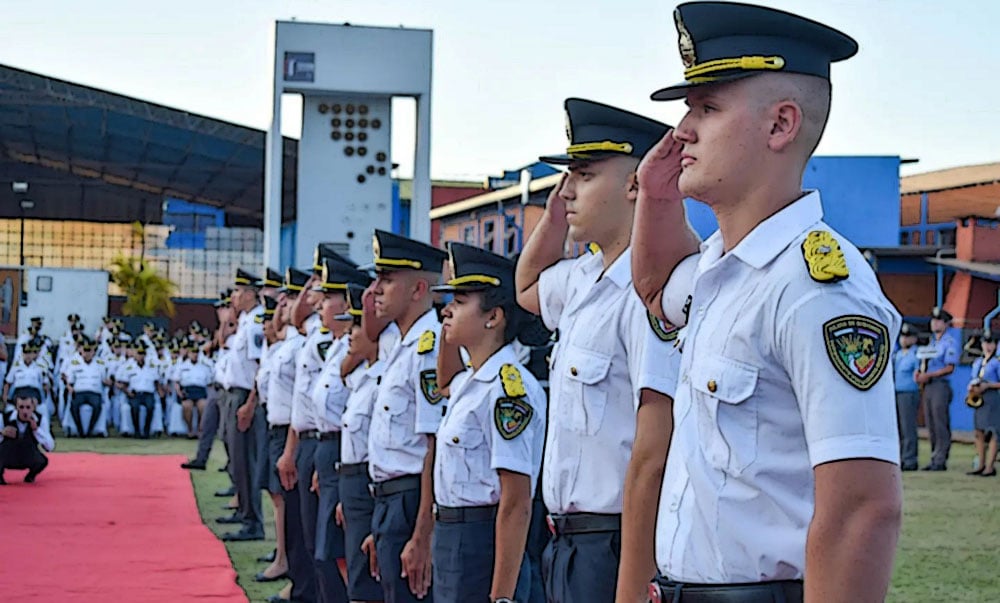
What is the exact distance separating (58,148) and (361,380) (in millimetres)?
26906

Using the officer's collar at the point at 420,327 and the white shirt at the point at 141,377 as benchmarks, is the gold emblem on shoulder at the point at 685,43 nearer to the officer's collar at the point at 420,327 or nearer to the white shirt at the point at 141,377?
the officer's collar at the point at 420,327

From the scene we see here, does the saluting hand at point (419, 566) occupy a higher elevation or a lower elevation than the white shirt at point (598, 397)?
lower

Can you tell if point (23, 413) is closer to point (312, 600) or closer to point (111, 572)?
point (111, 572)

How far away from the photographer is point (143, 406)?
19.1 meters

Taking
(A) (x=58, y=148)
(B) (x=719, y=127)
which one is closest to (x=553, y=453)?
(B) (x=719, y=127)

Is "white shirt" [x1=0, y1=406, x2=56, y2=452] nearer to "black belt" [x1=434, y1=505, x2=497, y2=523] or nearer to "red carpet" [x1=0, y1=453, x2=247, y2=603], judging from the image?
"red carpet" [x1=0, y1=453, x2=247, y2=603]

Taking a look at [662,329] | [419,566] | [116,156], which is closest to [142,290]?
[116,156]

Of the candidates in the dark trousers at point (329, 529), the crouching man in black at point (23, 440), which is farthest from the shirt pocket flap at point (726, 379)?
the crouching man in black at point (23, 440)

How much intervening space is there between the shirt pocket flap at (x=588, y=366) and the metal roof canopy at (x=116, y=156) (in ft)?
59.2

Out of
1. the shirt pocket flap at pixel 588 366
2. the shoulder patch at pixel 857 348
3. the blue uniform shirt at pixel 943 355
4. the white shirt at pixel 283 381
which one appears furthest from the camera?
the blue uniform shirt at pixel 943 355

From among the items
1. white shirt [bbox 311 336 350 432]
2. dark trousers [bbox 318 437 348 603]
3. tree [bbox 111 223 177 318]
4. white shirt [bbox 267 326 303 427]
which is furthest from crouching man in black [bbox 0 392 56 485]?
tree [bbox 111 223 177 318]

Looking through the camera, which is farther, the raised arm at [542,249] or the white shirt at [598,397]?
the raised arm at [542,249]

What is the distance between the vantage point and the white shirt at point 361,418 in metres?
5.47

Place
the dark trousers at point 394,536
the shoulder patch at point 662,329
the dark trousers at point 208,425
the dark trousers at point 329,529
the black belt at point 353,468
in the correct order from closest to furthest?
the shoulder patch at point 662,329
the dark trousers at point 394,536
the black belt at point 353,468
the dark trousers at point 329,529
the dark trousers at point 208,425
